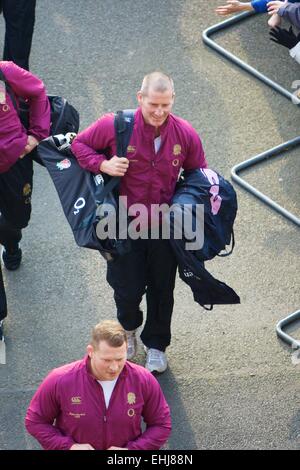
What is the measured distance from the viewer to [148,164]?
22.3 ft

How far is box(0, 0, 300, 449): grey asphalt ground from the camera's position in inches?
291

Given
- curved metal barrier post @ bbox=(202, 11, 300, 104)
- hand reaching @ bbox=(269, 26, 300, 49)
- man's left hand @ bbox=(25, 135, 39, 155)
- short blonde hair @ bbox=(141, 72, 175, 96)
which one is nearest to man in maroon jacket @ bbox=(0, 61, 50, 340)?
man's left hand @ bbox=(25, 135, 39, 155)

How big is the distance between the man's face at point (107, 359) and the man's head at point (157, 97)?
4.74 feet

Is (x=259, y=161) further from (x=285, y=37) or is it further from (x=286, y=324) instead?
(x=286, y=324)

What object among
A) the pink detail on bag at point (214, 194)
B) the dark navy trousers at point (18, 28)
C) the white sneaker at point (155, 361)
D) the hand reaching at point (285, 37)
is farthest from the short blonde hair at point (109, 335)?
the dark navy trousers at point (18, 28)

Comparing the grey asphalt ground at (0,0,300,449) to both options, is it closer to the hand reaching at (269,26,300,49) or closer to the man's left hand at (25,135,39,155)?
the hand reaching at (269,26,300,49)

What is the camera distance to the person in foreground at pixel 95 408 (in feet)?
19.6

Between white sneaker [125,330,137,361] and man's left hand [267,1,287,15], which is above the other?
man's left hand [267,1,287,15]

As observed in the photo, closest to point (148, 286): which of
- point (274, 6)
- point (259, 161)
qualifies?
point (259, 161)

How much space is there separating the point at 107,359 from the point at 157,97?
5.19 feet

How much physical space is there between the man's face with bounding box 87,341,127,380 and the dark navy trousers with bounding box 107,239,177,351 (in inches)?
46.5

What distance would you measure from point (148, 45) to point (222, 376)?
3.66 metres

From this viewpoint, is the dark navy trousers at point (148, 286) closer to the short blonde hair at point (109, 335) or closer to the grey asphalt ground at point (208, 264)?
the grey asphalt ground at point (208, 264)
